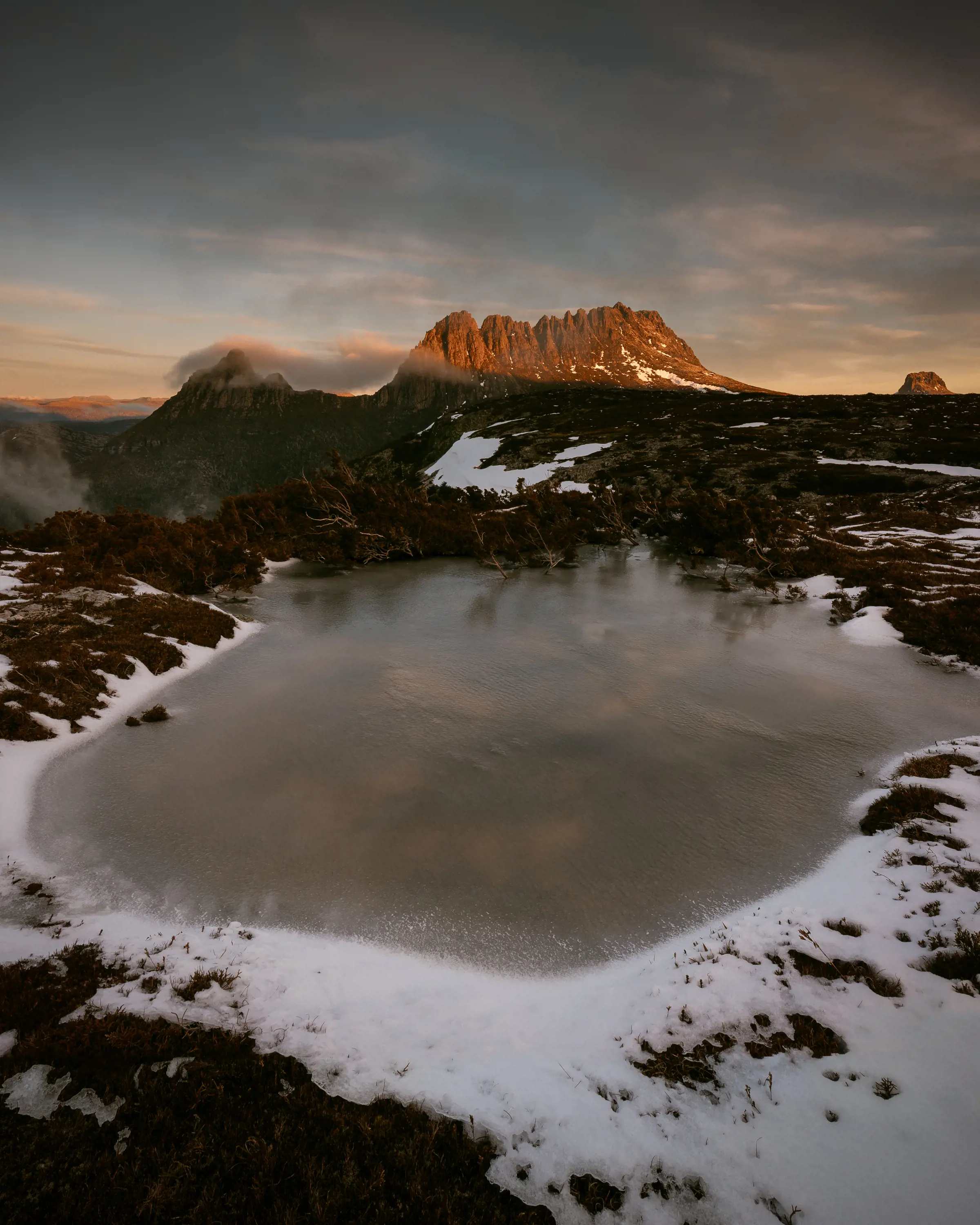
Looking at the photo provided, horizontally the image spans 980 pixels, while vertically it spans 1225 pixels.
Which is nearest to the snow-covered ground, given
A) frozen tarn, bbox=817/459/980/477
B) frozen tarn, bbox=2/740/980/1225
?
frozen tarn, bbox=2/740/980/1225

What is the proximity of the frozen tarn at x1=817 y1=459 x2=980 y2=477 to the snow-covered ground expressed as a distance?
6091cm

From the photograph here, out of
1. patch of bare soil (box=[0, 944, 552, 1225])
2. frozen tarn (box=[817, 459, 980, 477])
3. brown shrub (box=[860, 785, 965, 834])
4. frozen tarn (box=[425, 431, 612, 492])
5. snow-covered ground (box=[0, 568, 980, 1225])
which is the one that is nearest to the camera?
patch of bare soil (box=[0, 944, 552, 1225])

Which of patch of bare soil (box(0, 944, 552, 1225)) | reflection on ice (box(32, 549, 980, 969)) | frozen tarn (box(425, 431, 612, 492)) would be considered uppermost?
frozen tarn (box(425, 431, 612, 492))

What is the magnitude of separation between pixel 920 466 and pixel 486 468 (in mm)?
52391

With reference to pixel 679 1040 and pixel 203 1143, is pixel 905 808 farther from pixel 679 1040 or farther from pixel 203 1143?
pixel 203 1143

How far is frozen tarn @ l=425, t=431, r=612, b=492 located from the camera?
225 feet

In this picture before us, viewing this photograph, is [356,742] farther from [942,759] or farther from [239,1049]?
[942,759]

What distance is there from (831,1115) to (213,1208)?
658cm

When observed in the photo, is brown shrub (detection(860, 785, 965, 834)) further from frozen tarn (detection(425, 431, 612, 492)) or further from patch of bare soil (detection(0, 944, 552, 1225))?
frozen tarn (detection(425, 431, 612, 492))

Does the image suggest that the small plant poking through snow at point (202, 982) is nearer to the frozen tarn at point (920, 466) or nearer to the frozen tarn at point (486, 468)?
the frozen tarn at point (486, 468)

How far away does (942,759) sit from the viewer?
1316 centimetres

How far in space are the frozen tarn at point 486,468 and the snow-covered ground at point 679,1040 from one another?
53123 millimetres

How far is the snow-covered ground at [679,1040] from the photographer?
553 centimetres

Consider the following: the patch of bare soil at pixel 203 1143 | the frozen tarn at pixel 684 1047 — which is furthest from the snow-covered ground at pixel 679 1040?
the patch of bare soil at pixel 203 1143
